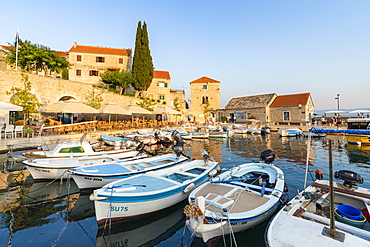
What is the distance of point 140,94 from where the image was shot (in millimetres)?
36250

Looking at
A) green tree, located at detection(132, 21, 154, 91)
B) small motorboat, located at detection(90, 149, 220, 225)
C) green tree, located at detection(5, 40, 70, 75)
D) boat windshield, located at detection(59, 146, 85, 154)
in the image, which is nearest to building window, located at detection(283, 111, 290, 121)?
green tree, located at detection(132, 21, 154, 91)

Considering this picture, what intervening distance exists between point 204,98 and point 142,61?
18.2 metres

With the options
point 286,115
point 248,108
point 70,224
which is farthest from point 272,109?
point 70,224

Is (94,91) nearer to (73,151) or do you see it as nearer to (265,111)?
(73,151)

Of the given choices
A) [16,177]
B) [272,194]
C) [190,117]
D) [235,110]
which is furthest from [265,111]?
[16,177]

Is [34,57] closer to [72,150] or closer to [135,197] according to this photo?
[72,150]

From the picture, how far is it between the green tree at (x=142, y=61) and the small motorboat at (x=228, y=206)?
30.6 m

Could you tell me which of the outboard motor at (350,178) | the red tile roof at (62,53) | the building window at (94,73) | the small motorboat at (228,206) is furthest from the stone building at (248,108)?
the red tile roof at (62,53)

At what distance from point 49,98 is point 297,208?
956 inches

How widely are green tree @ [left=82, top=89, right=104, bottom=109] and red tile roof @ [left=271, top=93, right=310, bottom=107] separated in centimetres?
3131

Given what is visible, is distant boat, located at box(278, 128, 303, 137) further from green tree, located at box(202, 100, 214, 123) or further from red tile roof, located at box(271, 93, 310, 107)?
green tree, located at box(202, 100, 214, 123)

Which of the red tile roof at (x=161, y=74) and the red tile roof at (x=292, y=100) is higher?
the red tile roof at (x=161, y=74)

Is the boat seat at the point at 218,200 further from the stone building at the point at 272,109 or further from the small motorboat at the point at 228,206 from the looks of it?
the stone building at the point at 272,109

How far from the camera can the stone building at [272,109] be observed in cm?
3232
